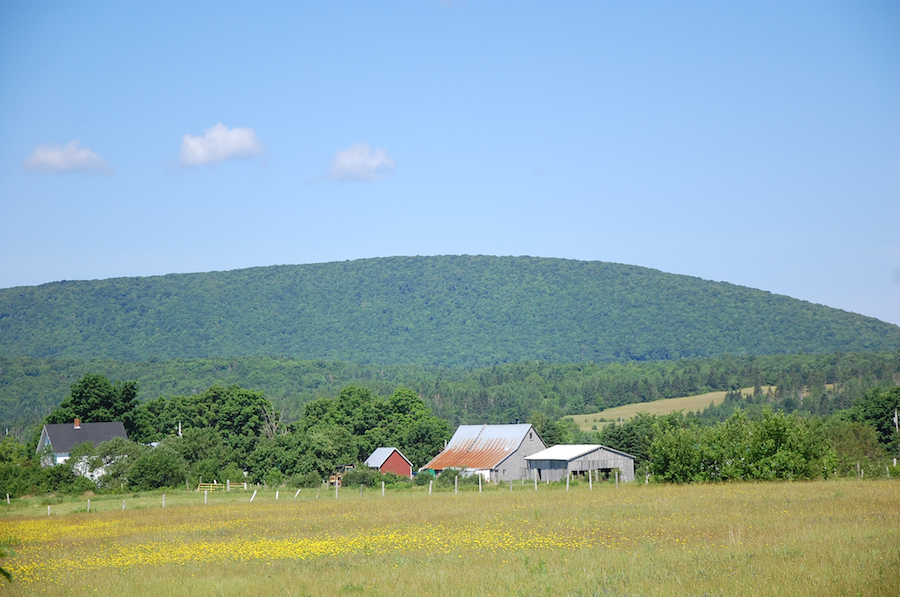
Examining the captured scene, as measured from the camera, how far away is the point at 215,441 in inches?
3147

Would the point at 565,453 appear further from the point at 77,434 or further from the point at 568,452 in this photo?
the point at 77,434

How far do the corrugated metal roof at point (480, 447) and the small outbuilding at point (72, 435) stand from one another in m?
30.5

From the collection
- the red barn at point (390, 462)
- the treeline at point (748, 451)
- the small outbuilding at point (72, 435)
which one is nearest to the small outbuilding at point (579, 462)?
the red barn at point (390, 462)

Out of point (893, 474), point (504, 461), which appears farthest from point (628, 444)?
point (893, 474)

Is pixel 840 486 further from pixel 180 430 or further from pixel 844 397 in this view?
pixel 844 397

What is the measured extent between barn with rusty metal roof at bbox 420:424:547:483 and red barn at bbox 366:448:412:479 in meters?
1.90

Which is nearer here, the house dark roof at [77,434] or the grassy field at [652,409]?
the house dark roof at [77,434]

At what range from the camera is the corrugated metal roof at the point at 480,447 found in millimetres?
81750

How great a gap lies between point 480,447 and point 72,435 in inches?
1508

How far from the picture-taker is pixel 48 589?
1998cm

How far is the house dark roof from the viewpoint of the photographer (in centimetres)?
8094

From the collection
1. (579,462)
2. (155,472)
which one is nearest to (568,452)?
(579,462)

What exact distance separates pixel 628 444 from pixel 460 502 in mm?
52407

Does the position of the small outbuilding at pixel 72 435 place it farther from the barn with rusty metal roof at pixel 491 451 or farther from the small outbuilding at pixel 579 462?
the small outbuilding at pixel 579 462
